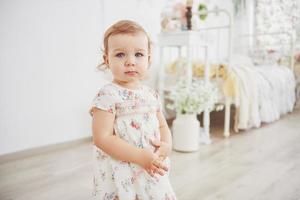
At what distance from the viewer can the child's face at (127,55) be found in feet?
2.37

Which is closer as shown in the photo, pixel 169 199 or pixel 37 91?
pixel 169 199

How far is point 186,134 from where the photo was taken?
74.9 inches

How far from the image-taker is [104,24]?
2174 millimetres

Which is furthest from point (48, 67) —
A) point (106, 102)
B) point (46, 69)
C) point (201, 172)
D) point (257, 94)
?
point (257, 94)

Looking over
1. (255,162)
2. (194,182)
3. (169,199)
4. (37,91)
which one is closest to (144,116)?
(169,199)

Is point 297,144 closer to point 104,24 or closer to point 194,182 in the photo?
point 194,182

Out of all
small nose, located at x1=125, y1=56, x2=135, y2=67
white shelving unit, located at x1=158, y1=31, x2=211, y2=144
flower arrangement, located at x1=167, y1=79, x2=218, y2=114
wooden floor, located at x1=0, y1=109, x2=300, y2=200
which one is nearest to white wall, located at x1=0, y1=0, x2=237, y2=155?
wooden floor, located at x1=0, y1=109, x2=300, y2=200

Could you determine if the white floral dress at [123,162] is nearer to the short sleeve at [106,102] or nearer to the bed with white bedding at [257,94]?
the short sleeve at [106,102]

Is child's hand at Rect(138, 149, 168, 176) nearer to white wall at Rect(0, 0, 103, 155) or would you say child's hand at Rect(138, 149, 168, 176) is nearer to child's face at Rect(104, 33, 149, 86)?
child's face at Rect(104, 33, 149, 86)

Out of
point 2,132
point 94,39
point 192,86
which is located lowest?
point 2,132

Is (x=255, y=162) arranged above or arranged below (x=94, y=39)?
below

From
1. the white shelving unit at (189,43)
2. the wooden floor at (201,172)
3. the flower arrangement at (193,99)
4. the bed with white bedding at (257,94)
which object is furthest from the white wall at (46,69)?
the bed with white bedding at (257,94)

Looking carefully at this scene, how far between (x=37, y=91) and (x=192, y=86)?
99 cm

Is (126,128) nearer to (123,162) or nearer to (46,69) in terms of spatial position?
(123,162)
